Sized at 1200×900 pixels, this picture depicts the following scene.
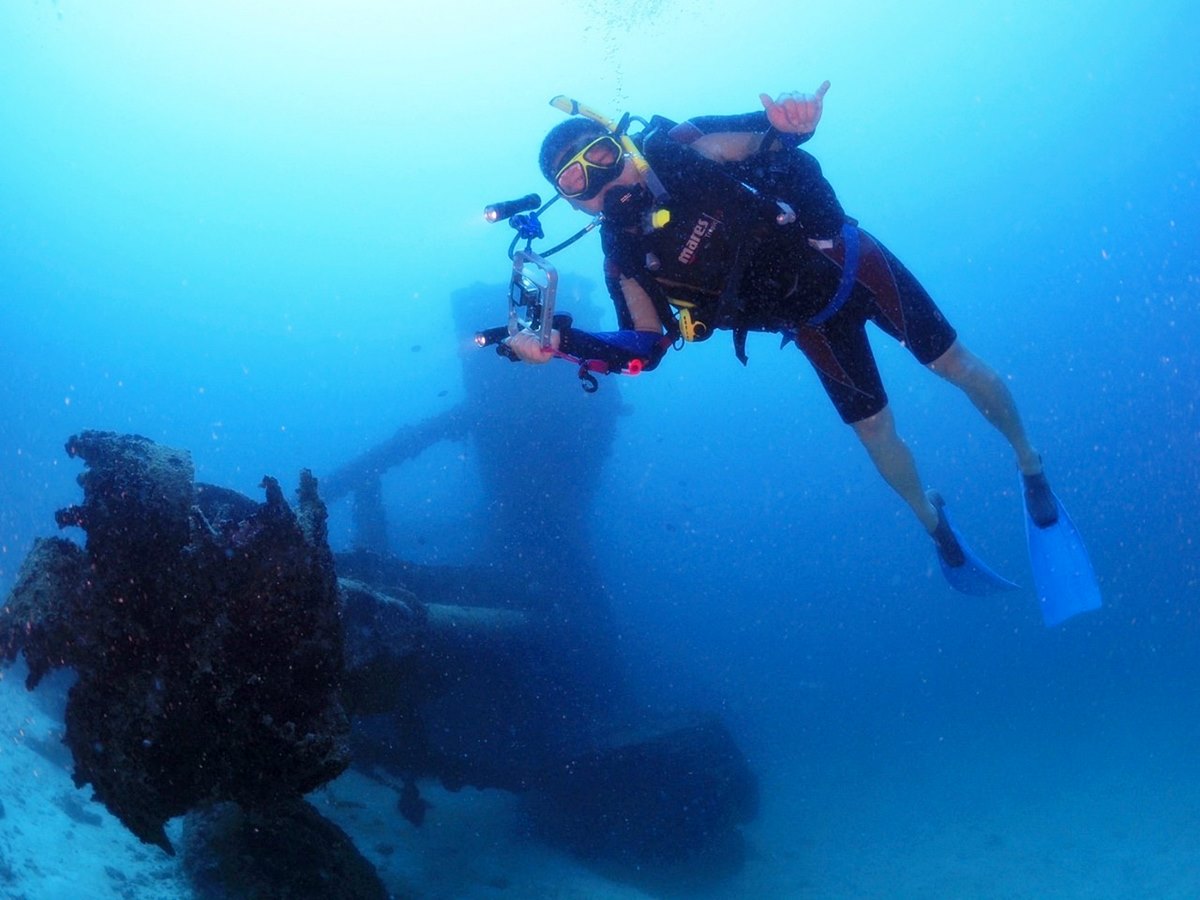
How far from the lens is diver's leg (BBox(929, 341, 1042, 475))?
5055 mm

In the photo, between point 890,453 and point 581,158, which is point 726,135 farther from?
point 890,453

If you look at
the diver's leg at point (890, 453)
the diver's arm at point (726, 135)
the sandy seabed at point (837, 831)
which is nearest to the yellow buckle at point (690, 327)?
the diver's arm at point (726, 135)

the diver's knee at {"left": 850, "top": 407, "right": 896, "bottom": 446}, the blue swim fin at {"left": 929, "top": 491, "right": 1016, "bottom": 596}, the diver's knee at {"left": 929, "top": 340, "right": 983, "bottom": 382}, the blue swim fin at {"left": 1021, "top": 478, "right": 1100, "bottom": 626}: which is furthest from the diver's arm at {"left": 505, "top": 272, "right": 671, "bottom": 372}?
the blue swim fin at {"left": 1021, "top": 478, "right": 1100, "bottom": 626}

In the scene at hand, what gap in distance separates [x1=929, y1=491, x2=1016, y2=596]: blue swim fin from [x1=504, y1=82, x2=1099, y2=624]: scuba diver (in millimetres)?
1021

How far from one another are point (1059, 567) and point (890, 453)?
1832 mm

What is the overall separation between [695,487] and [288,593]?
8084 centimetres

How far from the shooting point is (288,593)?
3451mm

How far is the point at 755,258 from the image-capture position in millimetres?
4531

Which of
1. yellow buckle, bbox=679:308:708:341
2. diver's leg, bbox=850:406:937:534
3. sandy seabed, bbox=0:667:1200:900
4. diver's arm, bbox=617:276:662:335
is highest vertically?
diver's arm, bbox=617:276:662:335

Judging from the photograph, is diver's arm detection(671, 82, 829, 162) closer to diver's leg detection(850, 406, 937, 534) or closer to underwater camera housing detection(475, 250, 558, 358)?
underwater camera housing detection(475, 250, 558, 358)

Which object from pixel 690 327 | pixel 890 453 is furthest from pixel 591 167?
pixel 890 453

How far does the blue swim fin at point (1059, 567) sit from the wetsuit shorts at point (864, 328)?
5.36 ft

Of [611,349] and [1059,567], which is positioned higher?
[611,349]

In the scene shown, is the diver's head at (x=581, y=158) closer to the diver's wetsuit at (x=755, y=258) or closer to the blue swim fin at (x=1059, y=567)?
the diver's wetsuit at (x=755, y=258)
